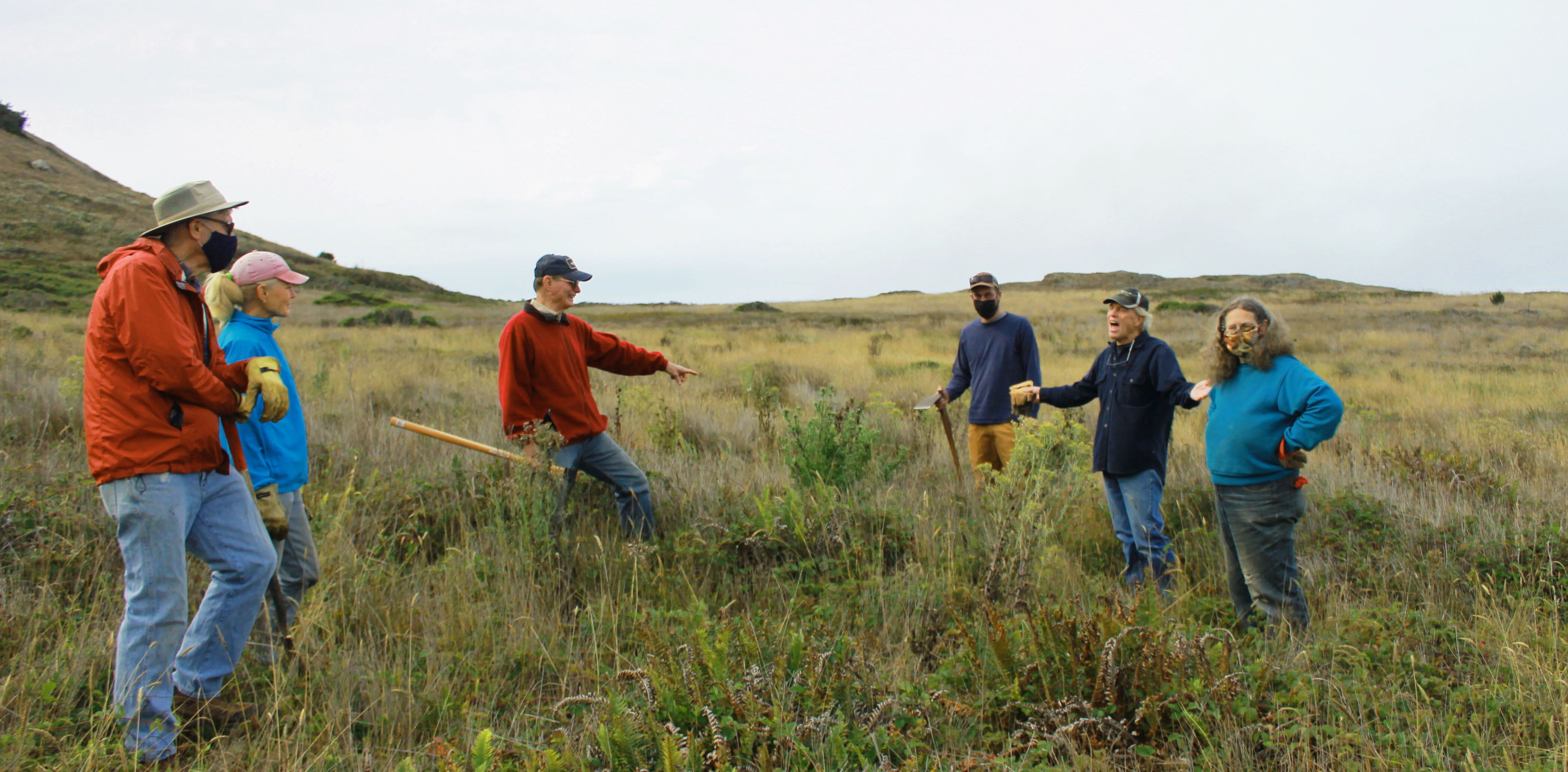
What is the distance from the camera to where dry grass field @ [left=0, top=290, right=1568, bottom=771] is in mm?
2518

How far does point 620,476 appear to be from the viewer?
15.4ft

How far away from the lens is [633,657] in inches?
130

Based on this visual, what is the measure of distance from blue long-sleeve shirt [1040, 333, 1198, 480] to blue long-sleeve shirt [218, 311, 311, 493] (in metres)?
4.10

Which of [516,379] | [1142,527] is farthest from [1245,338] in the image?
[516,379]

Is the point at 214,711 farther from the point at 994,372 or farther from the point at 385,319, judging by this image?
the point at 385,319

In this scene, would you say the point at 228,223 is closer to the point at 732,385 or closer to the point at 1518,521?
the point at 1518,521

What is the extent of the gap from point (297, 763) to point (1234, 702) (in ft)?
10.4

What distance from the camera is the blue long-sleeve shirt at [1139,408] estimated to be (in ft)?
13.6

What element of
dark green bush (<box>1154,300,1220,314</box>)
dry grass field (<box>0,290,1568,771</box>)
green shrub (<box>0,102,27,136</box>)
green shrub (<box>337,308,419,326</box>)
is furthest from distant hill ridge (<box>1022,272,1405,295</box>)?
green shrub (<box>0,102,27,136</box>)

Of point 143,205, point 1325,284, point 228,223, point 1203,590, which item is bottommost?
point 1203,590

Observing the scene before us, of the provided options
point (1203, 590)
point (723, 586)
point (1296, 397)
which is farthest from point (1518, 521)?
point (723, 586)

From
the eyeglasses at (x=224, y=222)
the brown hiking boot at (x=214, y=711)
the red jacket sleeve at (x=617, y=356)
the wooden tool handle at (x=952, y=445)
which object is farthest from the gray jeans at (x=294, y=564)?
the wooden tool handle at (x=952, y=445)

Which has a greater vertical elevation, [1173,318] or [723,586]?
[1173,318]

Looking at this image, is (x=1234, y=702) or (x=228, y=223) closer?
(x=1234, y=702)
